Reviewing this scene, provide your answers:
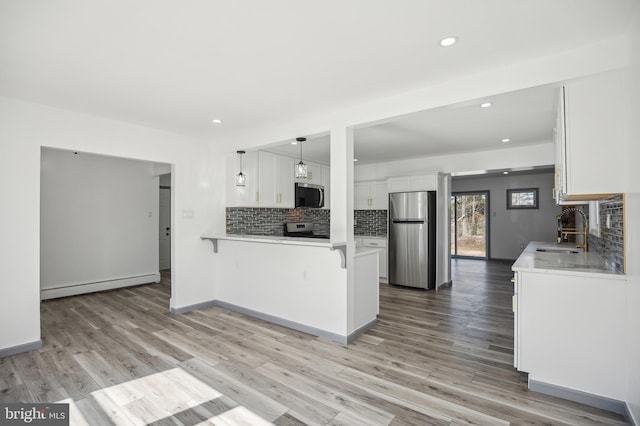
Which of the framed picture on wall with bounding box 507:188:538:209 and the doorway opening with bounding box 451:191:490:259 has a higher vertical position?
the framed picture on wall with bounding box 507:188:538:209

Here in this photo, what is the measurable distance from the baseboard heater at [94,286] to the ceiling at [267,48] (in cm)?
332

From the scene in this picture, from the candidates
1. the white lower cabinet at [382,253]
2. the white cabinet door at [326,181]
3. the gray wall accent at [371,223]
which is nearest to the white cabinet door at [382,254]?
the white lower cabinet at [382,253]

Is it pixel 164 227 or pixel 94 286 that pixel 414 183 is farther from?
pixel 94 286

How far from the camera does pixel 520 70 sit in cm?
238

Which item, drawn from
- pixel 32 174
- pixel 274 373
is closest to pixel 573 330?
pixel 274 373

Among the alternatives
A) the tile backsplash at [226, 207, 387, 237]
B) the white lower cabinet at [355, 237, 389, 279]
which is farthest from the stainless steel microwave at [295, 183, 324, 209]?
the white lower cabinet at [355, 237, 389, 279]

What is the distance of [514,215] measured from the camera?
8805 mm

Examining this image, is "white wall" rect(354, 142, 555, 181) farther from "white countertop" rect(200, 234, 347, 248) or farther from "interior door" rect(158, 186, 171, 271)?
"interior door" rect(158, 186, 171, 271)

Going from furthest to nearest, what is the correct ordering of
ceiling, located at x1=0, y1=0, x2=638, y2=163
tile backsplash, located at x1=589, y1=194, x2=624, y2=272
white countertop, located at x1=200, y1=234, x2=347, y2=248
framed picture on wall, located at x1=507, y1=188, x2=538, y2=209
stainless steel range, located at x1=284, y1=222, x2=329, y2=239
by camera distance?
framed picture on wall, located at x1=507, y1=188, x2=538, y2=209
stainless steel range, located at x1=284, y1=222, x2=329, y2=239
white countertop, located at x1=200, y1=234, x2=347, y2=248
tile backsplash, located at x1=589, y1=194, x2=624, y2=272
ceiling, located at x1=0, y1=0, x2=638, y2=163

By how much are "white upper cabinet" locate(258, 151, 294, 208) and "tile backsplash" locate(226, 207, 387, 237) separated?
0.33 meters

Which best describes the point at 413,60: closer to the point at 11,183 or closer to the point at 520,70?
the point at 520,70

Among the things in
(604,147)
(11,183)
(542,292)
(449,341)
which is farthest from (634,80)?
(11,183)

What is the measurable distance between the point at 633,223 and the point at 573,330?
82 centimetres

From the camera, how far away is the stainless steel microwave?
20.0 feet
